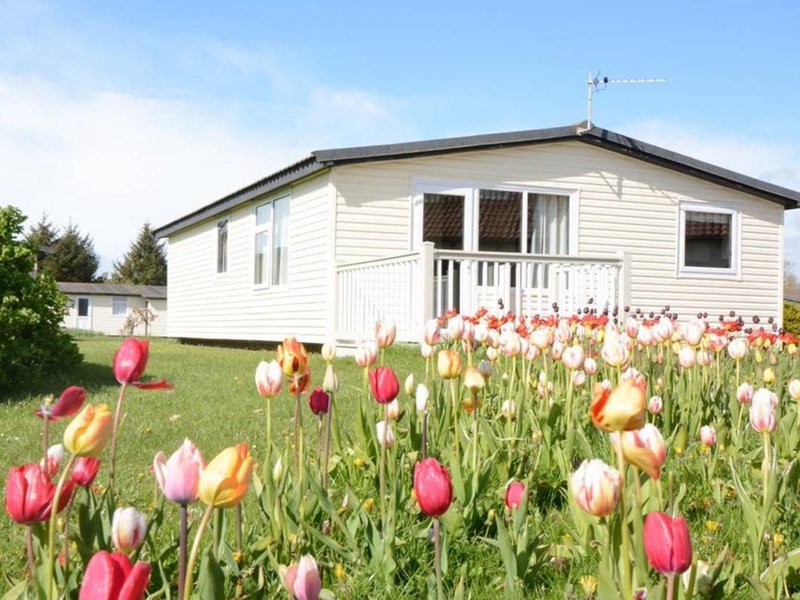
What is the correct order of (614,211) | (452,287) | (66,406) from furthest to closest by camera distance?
(614,211)
(452,287)
(66,406)

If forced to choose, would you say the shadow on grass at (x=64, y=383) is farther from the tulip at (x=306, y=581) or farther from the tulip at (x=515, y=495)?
the tulip at (x=306, y=581)

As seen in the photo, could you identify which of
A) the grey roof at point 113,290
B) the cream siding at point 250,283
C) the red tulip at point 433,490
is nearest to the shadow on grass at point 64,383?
the cream siding at point 250,283

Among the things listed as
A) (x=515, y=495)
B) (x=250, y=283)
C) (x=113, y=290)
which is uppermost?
(x=113, y=290)

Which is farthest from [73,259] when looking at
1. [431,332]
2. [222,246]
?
[431,332]

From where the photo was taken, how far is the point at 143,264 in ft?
201

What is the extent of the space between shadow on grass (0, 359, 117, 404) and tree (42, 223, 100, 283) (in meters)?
51.4

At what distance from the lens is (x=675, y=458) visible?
368cm

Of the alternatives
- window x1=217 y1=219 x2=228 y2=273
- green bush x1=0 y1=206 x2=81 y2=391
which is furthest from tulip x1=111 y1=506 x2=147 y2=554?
window x1=217 y1=219 x2=228 y2=273

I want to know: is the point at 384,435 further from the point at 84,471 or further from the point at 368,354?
the point at 84,471

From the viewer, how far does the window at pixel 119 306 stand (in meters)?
54.1

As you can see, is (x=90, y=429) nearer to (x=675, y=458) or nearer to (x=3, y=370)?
(x=675, y=458)

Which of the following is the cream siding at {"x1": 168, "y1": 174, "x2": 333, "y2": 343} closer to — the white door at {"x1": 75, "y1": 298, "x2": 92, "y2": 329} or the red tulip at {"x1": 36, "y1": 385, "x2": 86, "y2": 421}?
the red tulip at {"x1": 36, "y1": 385, "x2": 86, "y2": 421}

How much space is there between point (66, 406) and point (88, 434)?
0.76 ft

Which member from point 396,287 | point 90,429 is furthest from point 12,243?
point 90,429
